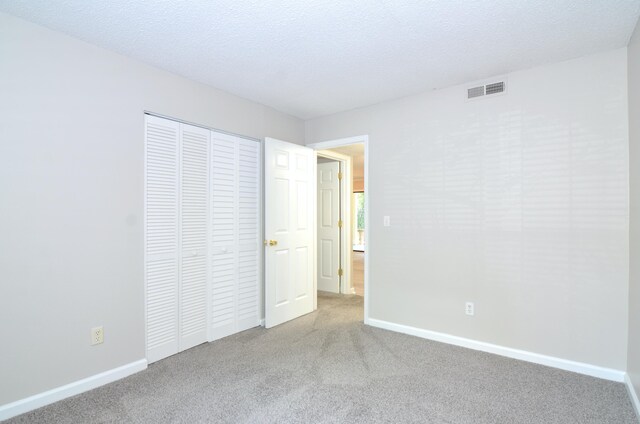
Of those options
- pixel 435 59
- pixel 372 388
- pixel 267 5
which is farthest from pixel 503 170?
pixel 267 5

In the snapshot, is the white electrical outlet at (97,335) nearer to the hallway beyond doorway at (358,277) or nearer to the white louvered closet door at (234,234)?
the white louvered closet door at (234,234)

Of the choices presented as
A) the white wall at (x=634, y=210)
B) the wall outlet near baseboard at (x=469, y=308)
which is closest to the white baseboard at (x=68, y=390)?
the wall outlet near baseboard at (x=469, y=308)

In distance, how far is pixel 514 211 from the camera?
2.75m

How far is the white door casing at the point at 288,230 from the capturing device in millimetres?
3537

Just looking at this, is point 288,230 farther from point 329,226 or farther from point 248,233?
point 329,226

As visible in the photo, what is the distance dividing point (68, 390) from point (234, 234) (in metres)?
1.72

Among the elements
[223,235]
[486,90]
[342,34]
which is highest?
[342,34]

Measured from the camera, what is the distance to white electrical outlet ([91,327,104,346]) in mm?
2316

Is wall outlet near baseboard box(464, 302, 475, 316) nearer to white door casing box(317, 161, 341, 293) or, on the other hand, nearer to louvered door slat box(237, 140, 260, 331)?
louvered door slat box(237, 140, 260, 331)

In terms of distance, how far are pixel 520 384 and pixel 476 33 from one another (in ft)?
8.03

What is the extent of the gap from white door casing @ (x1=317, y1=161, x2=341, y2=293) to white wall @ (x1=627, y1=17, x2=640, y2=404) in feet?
11.3

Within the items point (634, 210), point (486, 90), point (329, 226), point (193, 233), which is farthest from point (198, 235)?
point (634, 210)

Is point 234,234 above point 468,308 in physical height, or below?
above

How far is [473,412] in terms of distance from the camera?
2.00m
